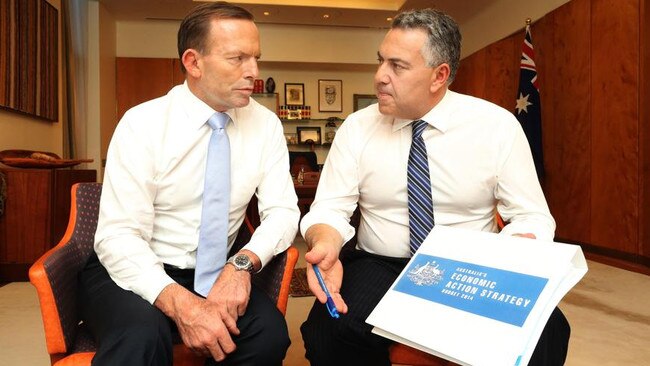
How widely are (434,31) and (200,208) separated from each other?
Result: 877 mm

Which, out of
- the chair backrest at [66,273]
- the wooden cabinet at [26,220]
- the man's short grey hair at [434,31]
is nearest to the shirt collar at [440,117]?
the man's short grey hair at [434,31]

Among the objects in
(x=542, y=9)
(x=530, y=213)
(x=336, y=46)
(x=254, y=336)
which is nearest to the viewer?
(x=254, y=336)

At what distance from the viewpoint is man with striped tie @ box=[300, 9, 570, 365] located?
4.78 ft

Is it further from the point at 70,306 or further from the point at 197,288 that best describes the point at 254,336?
the point at 70,306

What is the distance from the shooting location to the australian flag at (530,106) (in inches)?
189

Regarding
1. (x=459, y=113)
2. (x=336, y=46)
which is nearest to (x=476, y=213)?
(x=459, y=113)

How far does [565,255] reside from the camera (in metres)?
0.95

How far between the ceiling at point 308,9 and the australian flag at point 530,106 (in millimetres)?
1593

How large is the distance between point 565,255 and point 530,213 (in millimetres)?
532

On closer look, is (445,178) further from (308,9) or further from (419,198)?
(308,9)

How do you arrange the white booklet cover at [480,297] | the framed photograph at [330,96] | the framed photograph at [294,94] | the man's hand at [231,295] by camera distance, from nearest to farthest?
the white booklet cover at [480,297], the man's hand at [231,295], the framed photograph at [294,94], the framed photograph at [330,96]

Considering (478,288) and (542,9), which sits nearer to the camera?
(478,288)

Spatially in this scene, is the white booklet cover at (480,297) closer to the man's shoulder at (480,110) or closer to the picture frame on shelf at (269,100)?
the man's shoulder at (480,110)

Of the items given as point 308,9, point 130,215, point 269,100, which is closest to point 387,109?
point 130,215
